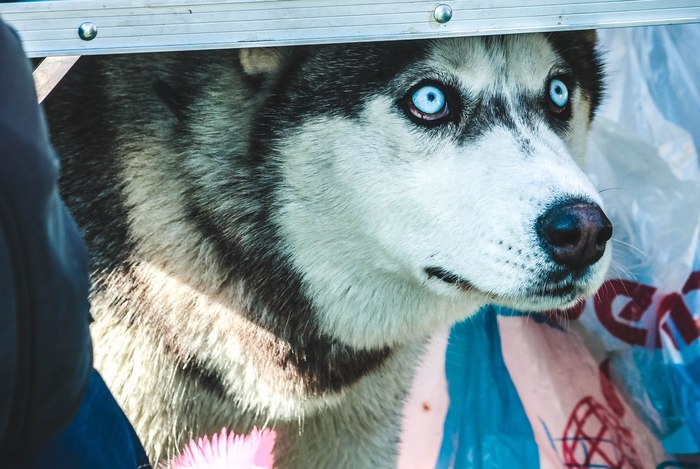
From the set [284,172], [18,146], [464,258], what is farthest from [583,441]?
[18,146]

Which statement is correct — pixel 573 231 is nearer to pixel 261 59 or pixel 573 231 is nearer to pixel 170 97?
pixel 261 59

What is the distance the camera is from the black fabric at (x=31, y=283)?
2.20ft

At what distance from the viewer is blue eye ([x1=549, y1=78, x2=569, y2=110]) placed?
1.59m

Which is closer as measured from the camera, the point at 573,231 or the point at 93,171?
the point at 573,231

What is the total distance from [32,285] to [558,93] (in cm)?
119

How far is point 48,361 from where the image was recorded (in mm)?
737

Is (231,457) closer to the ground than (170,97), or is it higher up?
closer to the ground

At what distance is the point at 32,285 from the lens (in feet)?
2.29

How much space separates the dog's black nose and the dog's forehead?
308 millimetres

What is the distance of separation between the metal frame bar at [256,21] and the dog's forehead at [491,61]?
25 centimetres

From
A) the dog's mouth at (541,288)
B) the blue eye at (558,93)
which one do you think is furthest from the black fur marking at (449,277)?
the blue eye at (558,93)

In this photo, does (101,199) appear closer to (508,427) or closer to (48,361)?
(48,361)

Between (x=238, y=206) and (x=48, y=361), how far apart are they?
894mm

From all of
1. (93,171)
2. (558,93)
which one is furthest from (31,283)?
(558,93)
